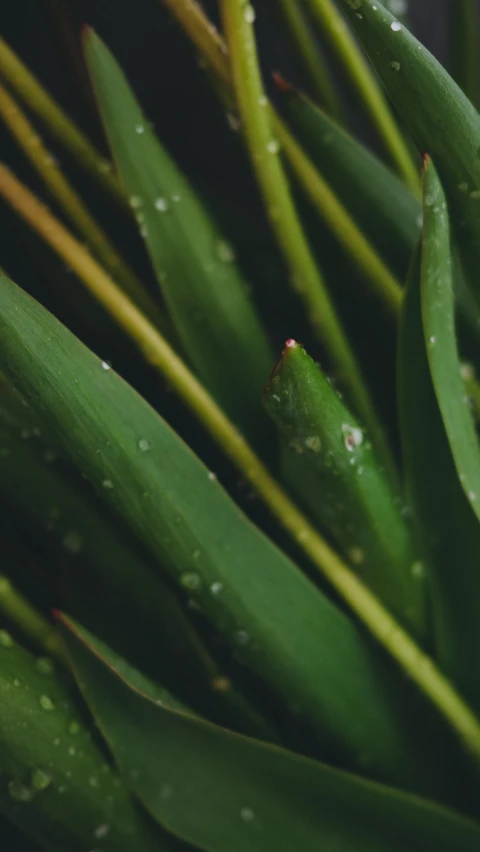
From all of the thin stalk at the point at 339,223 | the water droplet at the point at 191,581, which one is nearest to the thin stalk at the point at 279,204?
the thin stalk at the point at 339,223

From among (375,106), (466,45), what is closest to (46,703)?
(375,106)

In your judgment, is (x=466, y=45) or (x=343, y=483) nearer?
(x=343, y=483)

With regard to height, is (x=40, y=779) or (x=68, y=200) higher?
(x=68, y=200)

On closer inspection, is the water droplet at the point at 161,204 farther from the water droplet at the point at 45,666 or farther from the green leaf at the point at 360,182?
the water droplet at the point at 45,666

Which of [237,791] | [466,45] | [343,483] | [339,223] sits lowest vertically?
[237,791]

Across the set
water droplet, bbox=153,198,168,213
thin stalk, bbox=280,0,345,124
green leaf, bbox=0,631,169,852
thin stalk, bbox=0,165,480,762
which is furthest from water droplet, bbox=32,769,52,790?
thin stalk, bbox=280,0,345,124

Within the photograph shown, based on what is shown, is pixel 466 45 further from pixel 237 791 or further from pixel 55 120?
pixel 237 791
